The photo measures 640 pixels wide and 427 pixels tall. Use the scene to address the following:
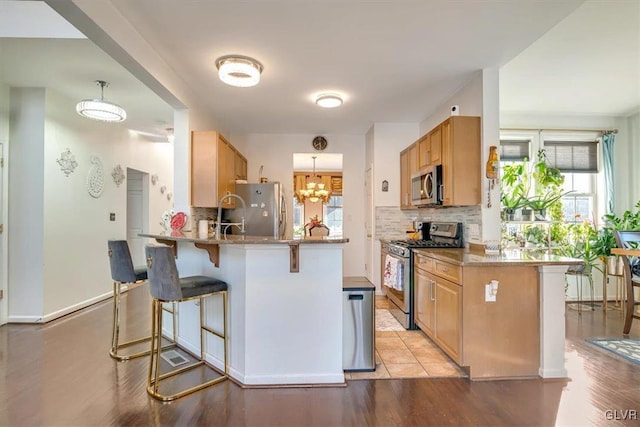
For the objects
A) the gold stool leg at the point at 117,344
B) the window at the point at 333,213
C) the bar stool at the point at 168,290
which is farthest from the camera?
the window at the point at 333,213

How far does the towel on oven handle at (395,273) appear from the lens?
346 centimetres

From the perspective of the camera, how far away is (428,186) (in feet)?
11.7

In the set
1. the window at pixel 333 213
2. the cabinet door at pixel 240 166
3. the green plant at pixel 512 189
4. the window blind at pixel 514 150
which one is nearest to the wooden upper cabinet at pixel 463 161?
the green plant at pixel 512 189

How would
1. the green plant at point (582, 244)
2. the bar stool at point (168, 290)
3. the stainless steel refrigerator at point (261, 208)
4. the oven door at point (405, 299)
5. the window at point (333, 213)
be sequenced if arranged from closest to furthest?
the bar stool at point (168, 290), the oven door at point (405, 299), the green plant at point (582, 244), the stainless steel refrigerator at point (261, 208), the window at point (333, 213)

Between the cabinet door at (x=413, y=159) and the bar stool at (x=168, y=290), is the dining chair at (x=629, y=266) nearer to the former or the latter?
the cabinet door at (x=413, y=159)

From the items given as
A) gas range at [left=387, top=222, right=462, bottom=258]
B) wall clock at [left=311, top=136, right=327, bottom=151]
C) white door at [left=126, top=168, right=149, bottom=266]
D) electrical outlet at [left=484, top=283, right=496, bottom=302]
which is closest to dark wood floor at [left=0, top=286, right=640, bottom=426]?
electrical outlet at [left=484, top=283, right=496, bottom=302]

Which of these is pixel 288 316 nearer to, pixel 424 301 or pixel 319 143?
pixel 424 301

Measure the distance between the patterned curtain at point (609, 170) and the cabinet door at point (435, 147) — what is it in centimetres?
289

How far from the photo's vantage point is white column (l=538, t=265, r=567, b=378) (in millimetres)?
2336

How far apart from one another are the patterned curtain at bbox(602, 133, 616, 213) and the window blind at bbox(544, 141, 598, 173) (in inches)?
4.3

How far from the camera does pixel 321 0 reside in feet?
6.92

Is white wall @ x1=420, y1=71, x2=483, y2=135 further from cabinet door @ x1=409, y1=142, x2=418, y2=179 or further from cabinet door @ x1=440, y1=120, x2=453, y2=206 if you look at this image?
cabinet door @ x1=409, y1=142, x2=418, y2=179

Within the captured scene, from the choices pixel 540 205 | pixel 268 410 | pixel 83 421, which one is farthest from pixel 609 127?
pixel 83 421

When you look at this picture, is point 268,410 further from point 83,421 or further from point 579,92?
point 579,92
